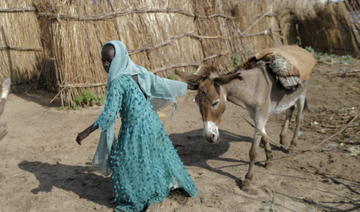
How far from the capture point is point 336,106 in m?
6.37

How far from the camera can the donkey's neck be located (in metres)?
3.81

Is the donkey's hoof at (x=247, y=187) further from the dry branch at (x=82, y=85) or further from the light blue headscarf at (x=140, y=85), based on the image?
the dry branch at (x=82, y=85)

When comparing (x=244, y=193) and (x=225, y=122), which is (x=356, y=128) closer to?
(x=225, y=122)

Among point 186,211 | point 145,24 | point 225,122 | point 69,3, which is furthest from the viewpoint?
point 145,24

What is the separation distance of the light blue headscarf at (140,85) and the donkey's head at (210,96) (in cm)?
29

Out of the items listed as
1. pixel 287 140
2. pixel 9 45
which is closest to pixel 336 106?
pixel 287 140

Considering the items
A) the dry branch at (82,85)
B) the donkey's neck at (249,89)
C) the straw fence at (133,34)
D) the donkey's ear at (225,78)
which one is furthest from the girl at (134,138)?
the straw fence at (133,34)

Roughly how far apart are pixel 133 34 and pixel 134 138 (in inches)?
173

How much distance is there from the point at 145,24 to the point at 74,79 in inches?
72.5

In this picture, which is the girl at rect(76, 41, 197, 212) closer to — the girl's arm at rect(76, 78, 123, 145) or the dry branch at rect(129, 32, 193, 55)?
the girl's arm at rect(76, 78, 123, 145)

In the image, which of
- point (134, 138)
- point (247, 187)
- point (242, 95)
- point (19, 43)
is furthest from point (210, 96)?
point (19, 43)

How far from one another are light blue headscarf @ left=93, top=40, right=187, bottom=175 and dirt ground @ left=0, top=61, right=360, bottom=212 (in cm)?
56

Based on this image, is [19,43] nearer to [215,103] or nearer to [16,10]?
[16,10]

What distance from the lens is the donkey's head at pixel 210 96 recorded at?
11.6 ft
